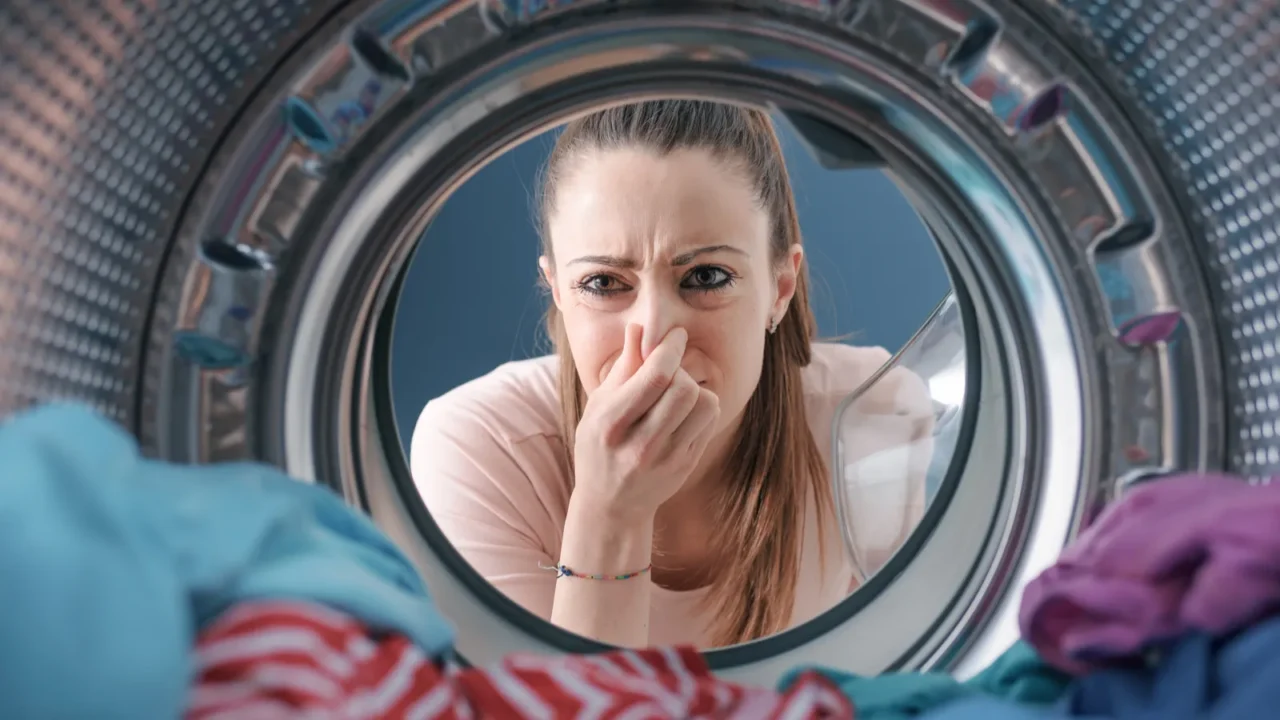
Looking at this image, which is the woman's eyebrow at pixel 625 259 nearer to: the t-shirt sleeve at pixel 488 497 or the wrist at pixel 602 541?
the wrist at pixel 602 541

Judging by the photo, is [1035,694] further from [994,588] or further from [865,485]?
[865,485]

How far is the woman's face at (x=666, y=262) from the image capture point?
1.14 metres

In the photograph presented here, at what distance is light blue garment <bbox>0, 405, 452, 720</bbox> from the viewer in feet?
1.01

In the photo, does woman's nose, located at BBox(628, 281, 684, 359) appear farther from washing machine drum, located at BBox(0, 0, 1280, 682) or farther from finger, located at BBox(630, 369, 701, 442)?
washing machine drum, located at BBox(0, 0, 1280, 682)

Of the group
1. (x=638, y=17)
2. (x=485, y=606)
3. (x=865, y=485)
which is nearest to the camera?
(x=638, y=17)

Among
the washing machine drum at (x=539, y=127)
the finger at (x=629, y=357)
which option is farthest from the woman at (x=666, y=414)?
the washing machine drum at (x=539, y=127)

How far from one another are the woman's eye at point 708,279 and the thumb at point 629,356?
83 millimetres

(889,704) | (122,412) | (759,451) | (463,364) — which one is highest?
(463,364)

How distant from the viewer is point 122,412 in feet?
1.81

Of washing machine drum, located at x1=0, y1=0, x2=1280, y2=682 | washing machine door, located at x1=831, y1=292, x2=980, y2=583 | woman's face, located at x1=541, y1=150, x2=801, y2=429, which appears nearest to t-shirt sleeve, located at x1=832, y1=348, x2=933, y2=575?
washing machine door, located at x1=831, y1=292, x2=980, y2=583

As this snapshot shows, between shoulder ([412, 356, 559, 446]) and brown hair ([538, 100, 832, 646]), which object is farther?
shoulder ([412, 356, 559, 446])

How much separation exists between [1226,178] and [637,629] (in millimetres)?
829

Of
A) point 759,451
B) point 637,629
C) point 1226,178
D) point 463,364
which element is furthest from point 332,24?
point 463,364

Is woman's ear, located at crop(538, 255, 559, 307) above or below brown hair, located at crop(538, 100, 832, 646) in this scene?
above
